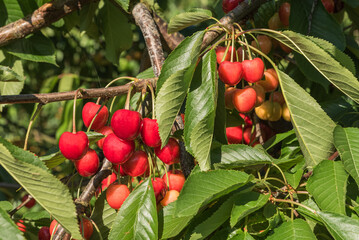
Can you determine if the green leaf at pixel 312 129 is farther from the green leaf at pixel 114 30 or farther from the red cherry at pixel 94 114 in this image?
the green leaf at pixel 114 30

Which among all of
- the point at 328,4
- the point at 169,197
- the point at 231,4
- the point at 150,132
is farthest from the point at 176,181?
the point at 328,4

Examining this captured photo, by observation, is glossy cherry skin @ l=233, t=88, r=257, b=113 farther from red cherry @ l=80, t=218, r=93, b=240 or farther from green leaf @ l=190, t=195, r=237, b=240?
red cherry @ l=80, t=218, r=93, b=240

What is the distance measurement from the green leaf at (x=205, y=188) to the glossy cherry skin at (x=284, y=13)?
718 millimetres

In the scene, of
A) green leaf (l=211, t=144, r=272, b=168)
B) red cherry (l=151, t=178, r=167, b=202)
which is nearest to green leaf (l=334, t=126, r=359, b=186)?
green leaf (l=211, t=144, r=272, b=168)

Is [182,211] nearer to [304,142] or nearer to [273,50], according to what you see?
[304,142]

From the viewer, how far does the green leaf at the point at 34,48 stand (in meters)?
1.34

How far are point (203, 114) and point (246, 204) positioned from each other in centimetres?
17

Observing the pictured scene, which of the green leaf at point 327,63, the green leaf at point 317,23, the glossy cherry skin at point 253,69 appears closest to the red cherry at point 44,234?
the glossy cherry skin at point 253,69

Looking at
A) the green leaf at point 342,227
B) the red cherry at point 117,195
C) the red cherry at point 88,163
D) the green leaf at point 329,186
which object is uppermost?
the red cherry at point 88,163

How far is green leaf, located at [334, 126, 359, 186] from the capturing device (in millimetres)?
752

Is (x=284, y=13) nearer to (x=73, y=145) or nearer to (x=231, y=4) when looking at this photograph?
(x=231, y=4)

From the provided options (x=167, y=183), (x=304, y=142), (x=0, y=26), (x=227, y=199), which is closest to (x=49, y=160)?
(x=167, y=183)

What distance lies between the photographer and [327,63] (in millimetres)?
808

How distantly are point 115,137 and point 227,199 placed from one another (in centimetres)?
26
